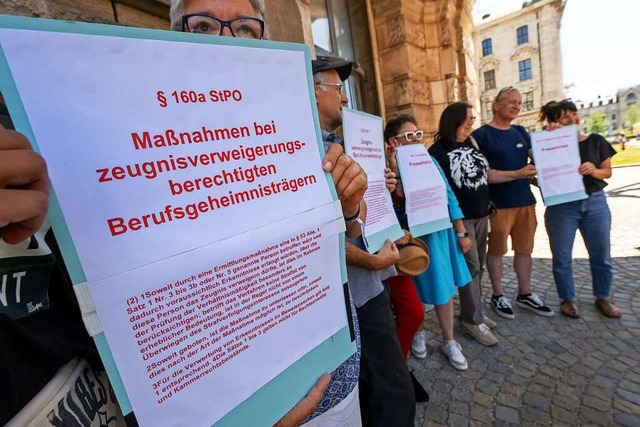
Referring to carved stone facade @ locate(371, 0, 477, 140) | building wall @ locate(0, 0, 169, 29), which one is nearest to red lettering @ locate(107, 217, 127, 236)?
building wall @ locate(0, 0, 169, 29)

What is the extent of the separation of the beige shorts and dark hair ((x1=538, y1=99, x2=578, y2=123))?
A: 80cm

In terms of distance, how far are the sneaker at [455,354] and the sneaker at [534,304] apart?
3.50ft

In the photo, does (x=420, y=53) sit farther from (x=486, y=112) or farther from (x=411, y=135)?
(x=486, y=112)

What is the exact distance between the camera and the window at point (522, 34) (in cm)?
2901

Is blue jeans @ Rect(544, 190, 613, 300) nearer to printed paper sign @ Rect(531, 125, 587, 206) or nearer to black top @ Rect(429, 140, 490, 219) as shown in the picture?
printed paper sign @ Rect(531, 125, 587, 206)

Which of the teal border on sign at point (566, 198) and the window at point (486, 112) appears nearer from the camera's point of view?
the teal border on sign at point (566, 198)

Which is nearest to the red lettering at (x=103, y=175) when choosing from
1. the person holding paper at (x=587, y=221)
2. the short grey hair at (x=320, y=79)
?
the short grey hair at (x=320, y=79)

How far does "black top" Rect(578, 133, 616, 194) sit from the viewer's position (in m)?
2.69

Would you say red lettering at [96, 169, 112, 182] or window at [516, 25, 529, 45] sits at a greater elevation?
window at [516, 25, 529, 45]

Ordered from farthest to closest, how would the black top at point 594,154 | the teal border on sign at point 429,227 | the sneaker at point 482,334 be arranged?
the black top at point 594,154
the sneaker at point 482,334
the teal border on sign at point 429,227

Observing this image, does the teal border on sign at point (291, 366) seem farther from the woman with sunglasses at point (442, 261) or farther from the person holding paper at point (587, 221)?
the person holding paper at point (587, 221)

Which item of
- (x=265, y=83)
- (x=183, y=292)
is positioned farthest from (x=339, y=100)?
(x=183, y=292)

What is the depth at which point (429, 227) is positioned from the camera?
2.06 meters

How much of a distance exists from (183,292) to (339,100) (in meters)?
1.20
